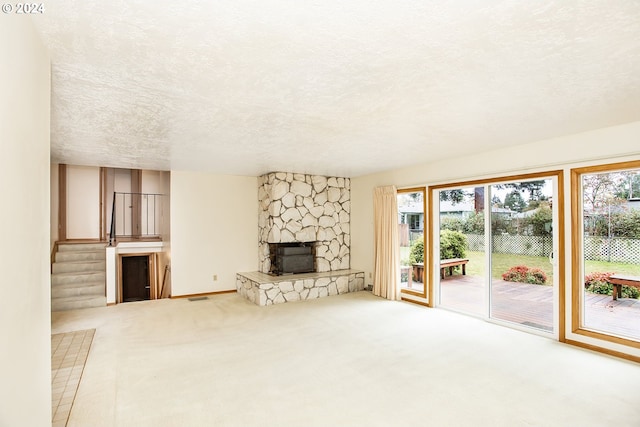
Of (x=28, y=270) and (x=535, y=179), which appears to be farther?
(x=535, y=179)

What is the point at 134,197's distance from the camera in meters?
8.70

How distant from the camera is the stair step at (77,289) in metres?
5.40

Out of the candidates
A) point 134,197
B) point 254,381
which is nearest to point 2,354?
point 254,381

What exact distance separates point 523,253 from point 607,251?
2.84 feet

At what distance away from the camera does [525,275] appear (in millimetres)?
4328

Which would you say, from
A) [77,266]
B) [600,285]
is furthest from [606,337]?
[77,266]

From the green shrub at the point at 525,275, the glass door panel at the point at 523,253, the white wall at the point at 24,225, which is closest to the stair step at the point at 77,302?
the white wall at the point at 24,225

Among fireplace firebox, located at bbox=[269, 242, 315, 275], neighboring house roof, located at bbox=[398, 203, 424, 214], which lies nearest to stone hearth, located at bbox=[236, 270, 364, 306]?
fireplace firebox, located at bbox=[269, 242, 315, 275]

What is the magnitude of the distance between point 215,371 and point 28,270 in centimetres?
197

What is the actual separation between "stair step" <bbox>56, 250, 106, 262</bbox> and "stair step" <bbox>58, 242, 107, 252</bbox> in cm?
7

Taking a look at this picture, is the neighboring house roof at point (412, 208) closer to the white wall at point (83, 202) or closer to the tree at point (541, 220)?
the tree at point (541, 220)

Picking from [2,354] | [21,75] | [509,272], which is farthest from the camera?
[509,272]

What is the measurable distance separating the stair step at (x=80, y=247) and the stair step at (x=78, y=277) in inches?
27.8

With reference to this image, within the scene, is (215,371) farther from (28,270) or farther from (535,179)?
(535,179)
